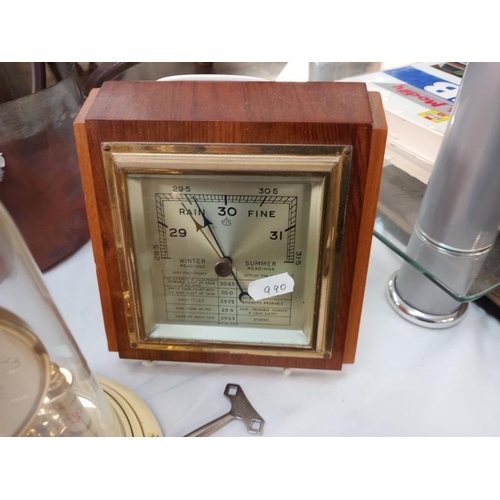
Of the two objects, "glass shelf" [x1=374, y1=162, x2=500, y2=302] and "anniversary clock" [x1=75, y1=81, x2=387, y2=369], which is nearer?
"anniversary clock" [x1=75, y1=81, x2=387, y2=369]

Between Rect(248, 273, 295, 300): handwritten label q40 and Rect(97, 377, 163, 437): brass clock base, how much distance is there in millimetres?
146

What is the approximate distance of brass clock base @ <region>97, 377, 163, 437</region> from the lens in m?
0.44

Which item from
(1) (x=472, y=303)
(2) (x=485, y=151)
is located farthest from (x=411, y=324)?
(2) (x=485, y=151)

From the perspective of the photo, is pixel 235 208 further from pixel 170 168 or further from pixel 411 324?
pixel 411 324

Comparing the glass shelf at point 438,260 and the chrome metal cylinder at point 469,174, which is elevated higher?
the chrome metal cylinder at point 469,174

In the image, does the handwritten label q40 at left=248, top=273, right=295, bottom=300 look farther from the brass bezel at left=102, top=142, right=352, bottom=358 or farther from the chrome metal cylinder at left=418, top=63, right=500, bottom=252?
the chrome metal cylinder at left=418, top=63, right=500, bottom=252

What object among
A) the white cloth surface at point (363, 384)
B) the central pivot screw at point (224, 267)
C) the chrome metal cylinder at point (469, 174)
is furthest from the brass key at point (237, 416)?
the chrome metal cylinder at point (469, 174)

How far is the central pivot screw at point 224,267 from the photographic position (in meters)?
0.43

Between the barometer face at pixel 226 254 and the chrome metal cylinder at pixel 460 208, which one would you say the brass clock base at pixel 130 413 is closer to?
the barometer face at pixel 226 254

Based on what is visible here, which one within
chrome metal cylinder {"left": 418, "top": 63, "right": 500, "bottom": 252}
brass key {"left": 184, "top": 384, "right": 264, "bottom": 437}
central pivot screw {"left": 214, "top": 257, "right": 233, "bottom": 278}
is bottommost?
brass key {"left": 184, "top": 384, "right": 264, "bottom": 437}

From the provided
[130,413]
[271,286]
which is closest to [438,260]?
[271,286]

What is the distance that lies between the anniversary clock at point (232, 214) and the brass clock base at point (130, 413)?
0.04m

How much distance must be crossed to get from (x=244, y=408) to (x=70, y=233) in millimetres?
301

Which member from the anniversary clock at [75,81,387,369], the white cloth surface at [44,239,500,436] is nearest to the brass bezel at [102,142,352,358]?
the anniversary clock at [75,81,387,369]
